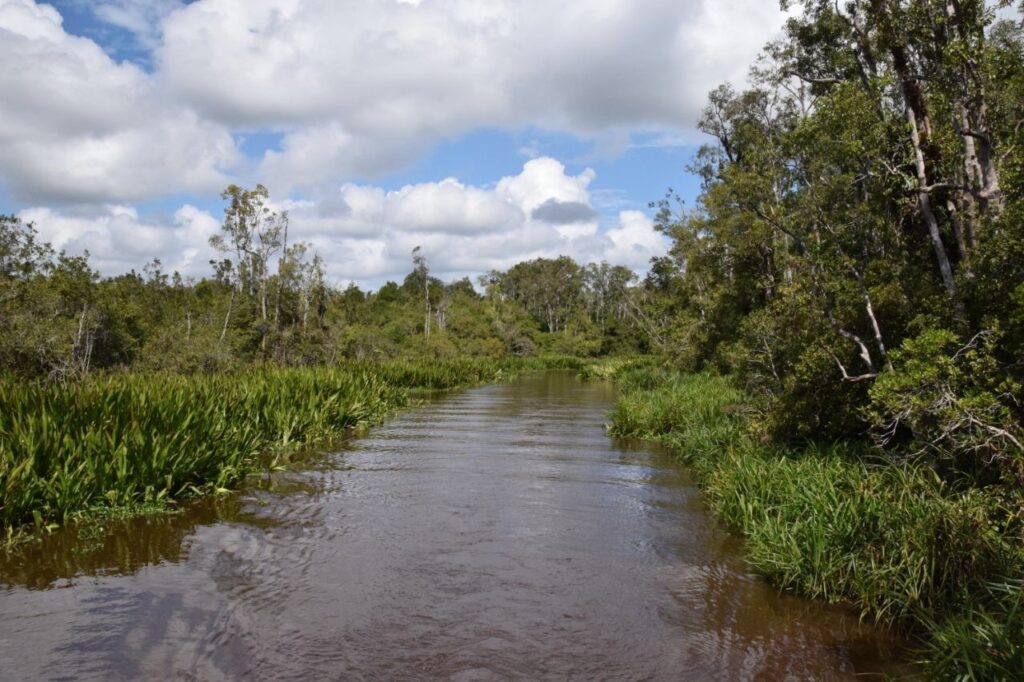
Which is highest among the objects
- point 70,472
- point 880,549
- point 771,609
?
point 70,472

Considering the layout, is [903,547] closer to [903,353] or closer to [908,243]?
[903,353]

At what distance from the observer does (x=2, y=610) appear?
5.61 metres

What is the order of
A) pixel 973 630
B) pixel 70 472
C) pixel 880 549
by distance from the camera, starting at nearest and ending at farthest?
pixel 973 630
pixel 880 549
pixel 70 472

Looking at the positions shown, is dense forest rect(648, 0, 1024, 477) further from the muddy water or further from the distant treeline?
the distant treeline

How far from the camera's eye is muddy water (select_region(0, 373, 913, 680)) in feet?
16.5

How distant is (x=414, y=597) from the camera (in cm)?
632

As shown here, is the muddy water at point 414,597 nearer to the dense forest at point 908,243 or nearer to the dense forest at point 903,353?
the dense forest at point 903,353

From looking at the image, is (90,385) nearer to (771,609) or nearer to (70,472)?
(70,472)

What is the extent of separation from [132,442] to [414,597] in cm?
481

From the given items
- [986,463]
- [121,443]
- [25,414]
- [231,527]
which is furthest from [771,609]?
[25,414]

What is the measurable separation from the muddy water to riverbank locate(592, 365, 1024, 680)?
336 millimetres

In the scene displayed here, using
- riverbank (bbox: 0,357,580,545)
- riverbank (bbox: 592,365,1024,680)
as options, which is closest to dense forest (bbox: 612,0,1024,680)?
riverbank (bbox: 592,365,1024,680)

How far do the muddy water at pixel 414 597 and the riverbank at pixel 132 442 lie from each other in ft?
Result: 1.60

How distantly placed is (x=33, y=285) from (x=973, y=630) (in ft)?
86.9
